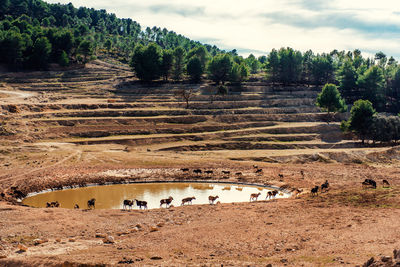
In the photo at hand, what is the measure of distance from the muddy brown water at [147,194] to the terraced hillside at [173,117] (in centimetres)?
1685

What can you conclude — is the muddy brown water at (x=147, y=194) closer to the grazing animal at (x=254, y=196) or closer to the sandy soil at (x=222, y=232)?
the grazing animal at (x=254, y=196)

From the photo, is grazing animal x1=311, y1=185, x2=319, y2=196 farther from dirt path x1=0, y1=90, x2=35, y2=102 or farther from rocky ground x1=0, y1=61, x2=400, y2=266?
dirt path x1=0, y1=90, x2=35, y2=102

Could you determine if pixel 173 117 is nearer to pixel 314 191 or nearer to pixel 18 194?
pixel 18 194

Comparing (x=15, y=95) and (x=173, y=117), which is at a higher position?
(x=15, y=95)

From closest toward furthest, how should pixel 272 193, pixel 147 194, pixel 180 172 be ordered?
pixel 272 193
pixel 147 194
pixel 180 172

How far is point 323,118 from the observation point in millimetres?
101125

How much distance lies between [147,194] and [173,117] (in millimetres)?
42950

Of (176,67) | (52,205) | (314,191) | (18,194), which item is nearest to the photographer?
(52,205)

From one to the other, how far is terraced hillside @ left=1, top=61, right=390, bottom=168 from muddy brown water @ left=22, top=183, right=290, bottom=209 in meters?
16.9

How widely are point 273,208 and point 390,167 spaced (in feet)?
112

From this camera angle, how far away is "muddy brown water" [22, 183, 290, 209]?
1736 inches

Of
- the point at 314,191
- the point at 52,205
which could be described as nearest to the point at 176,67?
the point at 314,191

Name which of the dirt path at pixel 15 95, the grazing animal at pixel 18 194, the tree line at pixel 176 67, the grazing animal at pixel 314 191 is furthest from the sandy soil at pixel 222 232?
the tree line at pixel 176 67

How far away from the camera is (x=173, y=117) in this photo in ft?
294
